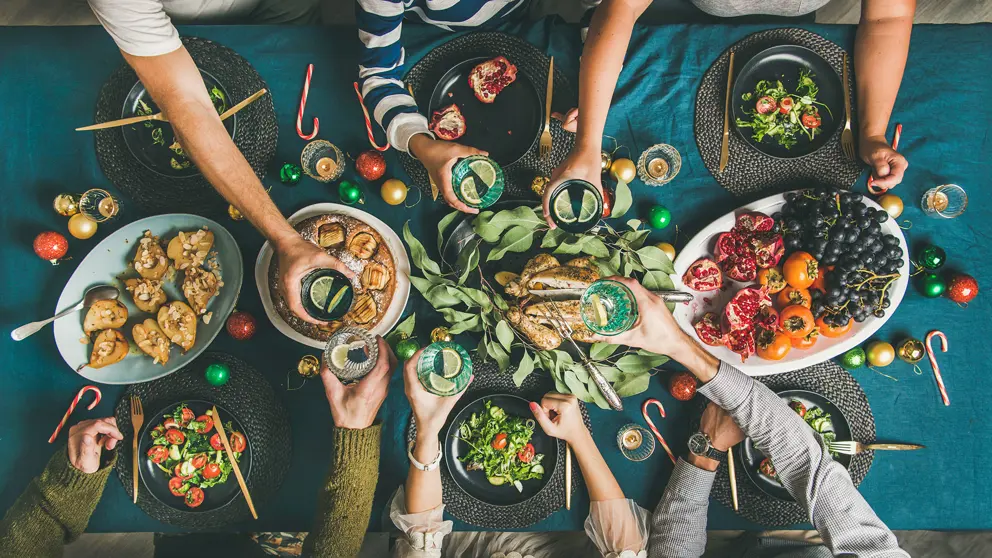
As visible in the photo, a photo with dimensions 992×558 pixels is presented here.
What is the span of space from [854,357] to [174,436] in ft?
6.10

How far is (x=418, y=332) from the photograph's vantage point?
1519 mm

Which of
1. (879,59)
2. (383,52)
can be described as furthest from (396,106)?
(879,59)

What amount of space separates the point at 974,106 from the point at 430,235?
1599 mm

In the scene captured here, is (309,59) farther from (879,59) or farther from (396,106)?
(879,59)

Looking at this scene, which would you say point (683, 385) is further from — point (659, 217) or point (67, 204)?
point (67, 204)

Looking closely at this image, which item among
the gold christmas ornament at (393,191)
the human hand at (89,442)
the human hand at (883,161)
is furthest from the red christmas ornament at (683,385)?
the human hand at (89,442)

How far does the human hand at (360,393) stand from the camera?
1.35 metres

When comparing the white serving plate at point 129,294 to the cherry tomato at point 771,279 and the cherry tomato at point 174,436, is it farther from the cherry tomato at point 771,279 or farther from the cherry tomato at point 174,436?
the cherry tomato at point 771,279

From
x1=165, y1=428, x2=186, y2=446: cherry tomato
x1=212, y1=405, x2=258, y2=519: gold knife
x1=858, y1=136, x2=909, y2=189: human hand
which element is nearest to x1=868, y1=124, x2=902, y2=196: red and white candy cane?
x1=858, y1=136, x2=909, y2=189: human hand

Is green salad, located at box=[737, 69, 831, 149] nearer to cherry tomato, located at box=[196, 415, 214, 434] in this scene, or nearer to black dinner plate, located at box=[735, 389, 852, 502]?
black dinner plate, located at box=[735, 389, 852, 502]

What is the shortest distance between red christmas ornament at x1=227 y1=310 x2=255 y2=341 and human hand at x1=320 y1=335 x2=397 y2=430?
0.27m

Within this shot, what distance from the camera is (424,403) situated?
1337 mm

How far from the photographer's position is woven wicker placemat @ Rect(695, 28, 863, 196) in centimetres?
153

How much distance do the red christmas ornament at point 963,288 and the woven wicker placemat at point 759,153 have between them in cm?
38
